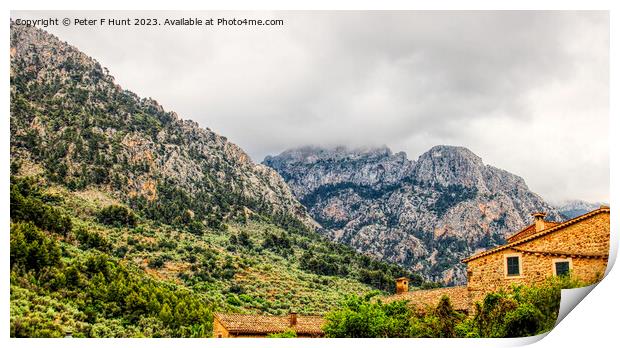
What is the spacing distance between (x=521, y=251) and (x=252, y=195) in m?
49.7

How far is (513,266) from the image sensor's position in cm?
2123

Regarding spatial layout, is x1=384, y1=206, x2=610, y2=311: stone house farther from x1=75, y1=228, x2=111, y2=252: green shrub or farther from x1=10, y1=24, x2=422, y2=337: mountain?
x1=75, y1=228, x2=111, y2=252: green shrub

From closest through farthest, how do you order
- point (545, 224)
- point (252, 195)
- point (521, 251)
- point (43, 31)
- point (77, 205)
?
point (521, 251), point (545, 224), point (77, 205), point (43, 31), point (252, 195)

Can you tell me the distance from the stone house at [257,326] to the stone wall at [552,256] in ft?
20.4

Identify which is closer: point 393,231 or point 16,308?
point 16,308

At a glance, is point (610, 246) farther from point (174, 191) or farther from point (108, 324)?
point (174, 191)

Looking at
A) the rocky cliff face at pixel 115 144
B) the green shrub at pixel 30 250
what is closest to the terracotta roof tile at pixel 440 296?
the green shrub at pixel 30 250

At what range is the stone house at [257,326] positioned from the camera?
80.2ft

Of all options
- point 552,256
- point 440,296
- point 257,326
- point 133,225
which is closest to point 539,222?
point 552,256

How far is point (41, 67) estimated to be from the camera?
2231 inches

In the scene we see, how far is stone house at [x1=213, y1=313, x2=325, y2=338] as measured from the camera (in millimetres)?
24438

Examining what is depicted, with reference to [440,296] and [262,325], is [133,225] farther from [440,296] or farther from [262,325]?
[440,296]

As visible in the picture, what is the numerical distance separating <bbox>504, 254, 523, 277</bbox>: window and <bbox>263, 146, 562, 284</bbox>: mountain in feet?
182

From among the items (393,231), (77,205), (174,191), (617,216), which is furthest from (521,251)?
(393,231)
